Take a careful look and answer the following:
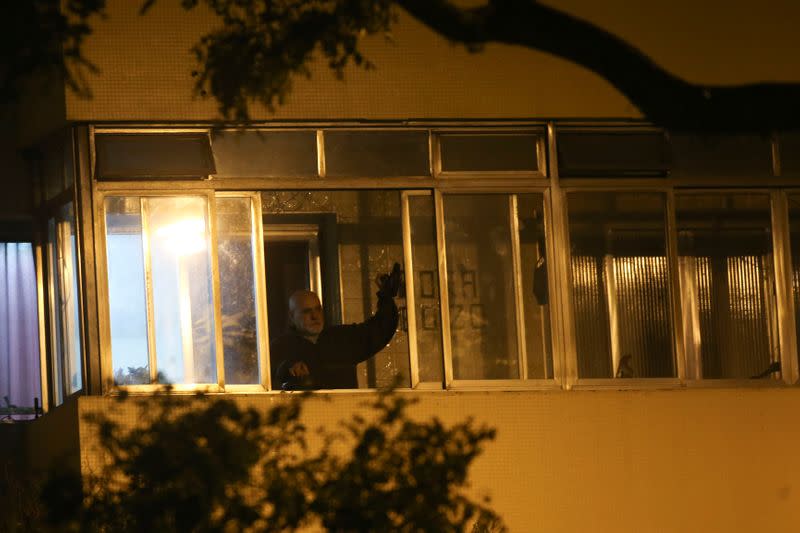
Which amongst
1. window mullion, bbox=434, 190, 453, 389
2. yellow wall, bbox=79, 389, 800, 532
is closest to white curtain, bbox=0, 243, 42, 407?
yellow wall, bbox=79, 389, 800, 532

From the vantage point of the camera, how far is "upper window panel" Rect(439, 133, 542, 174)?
536 inches

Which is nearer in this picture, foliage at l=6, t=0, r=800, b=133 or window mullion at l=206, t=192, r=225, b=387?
foliage at l=6, t=0, r=800, b=133

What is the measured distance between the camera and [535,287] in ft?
45.0

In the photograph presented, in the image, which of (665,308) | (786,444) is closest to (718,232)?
(665,308)

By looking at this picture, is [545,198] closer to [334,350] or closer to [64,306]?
[334,350]

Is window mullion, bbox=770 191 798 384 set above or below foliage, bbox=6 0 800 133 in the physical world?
below

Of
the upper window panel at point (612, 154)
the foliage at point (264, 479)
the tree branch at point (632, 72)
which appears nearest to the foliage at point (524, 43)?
the tree branch at point (632, 72)

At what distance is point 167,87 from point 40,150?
4.90ft

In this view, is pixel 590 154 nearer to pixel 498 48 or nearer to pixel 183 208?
pixel 498 48

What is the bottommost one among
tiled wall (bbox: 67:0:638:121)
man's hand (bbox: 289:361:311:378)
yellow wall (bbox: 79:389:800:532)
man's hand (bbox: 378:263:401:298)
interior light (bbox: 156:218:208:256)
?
yellow wall (bbox: 79:389:800:532)

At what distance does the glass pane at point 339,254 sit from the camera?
14.3 m

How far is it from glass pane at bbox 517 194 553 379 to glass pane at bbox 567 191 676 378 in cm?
23

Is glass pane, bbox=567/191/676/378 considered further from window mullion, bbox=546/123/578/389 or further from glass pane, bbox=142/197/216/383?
glass pane, bbox=142/197/216/383

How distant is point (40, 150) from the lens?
551 inches
